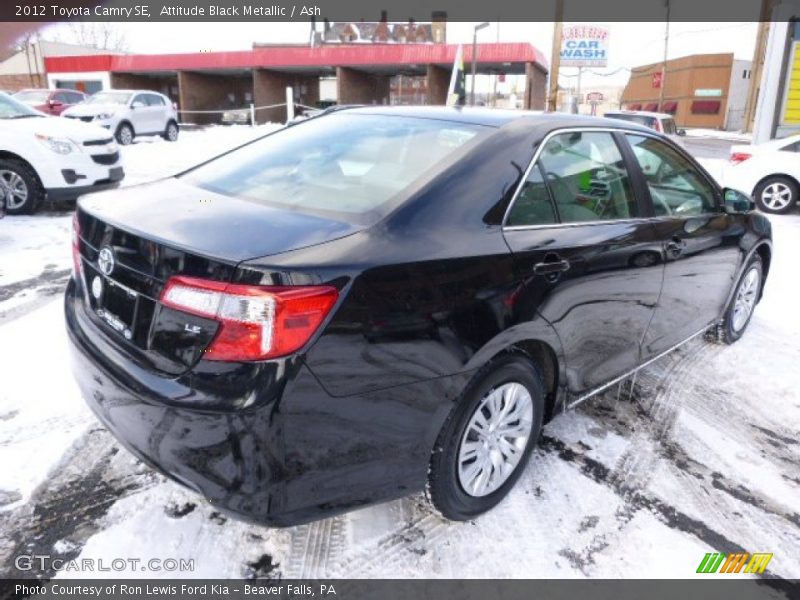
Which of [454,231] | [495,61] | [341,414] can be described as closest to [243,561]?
[341,414]

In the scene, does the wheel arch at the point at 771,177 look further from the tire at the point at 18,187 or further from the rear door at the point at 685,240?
the tire at the point at 18,187

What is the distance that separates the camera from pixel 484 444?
8.02 feet

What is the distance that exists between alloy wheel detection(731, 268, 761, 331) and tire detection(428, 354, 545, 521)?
2.66 m

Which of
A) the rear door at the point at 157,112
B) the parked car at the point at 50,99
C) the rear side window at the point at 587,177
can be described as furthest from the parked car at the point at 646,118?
the parked car at the point at 50,99

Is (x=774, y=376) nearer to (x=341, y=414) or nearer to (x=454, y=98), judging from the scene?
(x=341, y=414)

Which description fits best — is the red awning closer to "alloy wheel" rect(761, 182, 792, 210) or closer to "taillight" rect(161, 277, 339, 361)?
"alloy wheel" rect(761, 182, 792, 210)

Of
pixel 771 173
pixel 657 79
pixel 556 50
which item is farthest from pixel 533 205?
pixel 657 79

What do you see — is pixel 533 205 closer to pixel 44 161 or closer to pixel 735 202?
pixel 735 202

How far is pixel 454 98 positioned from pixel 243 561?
1453 cm

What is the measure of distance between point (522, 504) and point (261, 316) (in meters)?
1.57

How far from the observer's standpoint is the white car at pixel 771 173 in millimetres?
10164

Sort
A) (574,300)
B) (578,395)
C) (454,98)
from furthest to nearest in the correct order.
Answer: (454,98)
(578,395)
(574,300)

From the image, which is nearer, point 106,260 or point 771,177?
point 106,260

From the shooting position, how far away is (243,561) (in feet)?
7.27
